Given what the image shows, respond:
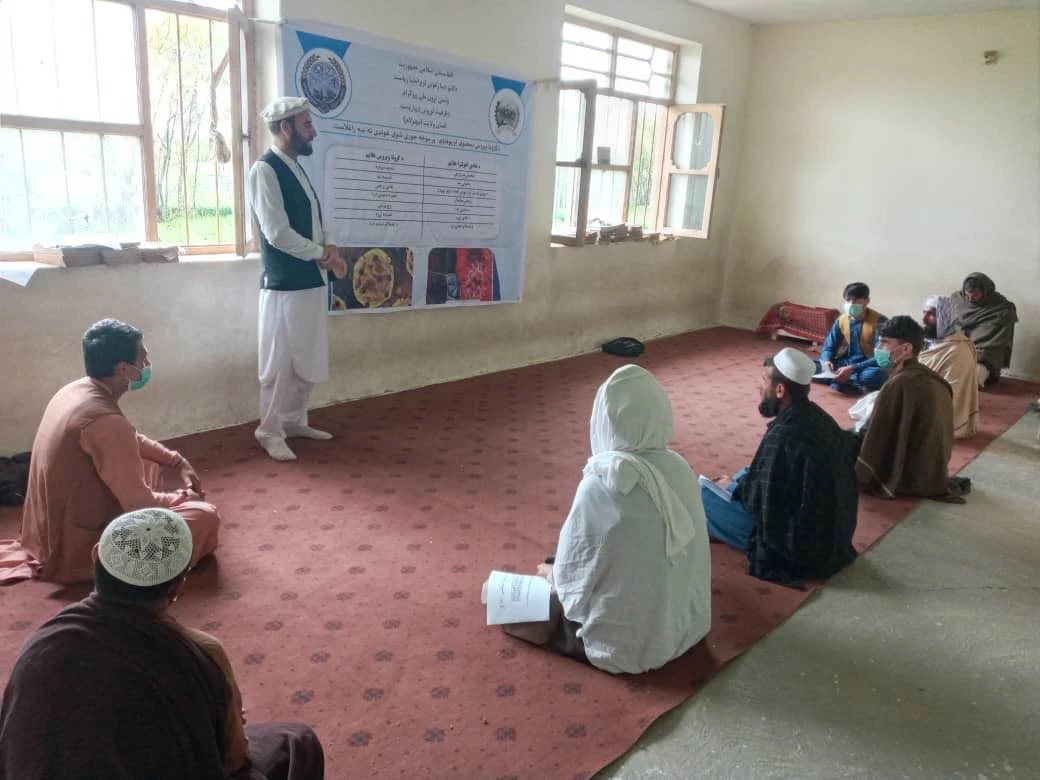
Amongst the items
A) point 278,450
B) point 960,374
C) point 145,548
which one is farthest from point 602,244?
point 145,548

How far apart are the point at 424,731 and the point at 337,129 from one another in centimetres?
313

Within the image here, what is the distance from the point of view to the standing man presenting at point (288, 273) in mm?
3383

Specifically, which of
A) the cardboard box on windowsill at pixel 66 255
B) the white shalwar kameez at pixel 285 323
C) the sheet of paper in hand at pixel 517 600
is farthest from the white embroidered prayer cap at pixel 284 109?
the sheet of paper in hand at pixel 517 600

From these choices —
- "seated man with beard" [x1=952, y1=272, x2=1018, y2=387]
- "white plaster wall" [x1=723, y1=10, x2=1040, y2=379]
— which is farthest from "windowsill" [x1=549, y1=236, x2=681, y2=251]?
"seated man with beard" [x1=952, y1=272, x2=1018, y2=387]

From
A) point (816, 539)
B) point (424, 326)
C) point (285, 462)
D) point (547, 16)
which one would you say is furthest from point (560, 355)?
point (816, 539)

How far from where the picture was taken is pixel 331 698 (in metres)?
2.02

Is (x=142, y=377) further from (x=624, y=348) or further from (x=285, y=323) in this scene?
(x=624, y=348)

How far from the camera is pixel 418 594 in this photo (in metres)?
2.54

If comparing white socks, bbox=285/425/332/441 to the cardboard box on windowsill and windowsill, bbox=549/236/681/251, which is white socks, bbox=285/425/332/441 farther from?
windowsill, bbox=549/236/681/251

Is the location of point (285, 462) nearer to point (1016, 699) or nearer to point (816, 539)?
point (816, 539)

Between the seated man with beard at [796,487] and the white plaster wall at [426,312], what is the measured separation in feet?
8.32

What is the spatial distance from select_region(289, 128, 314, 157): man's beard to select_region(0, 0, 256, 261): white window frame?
0.49 meters

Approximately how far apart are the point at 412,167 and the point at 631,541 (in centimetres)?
307

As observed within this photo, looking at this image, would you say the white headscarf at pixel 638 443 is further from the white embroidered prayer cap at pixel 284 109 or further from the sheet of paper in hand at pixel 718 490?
the white embroidered prayer cap at pixel 284 109
